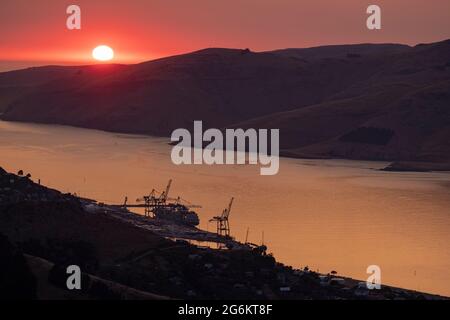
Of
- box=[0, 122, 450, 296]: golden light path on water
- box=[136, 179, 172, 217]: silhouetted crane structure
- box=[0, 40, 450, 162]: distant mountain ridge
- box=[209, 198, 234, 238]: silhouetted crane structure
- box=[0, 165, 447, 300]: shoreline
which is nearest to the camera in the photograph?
box=[0, 165, 447, 300]: shoreline

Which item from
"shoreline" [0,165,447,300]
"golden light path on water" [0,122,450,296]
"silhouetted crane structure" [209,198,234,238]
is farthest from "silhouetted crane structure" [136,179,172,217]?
"shoreline" [0,165,447,300]

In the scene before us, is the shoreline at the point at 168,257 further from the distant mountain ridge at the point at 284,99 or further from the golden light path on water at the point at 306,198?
the distant mountain ridge at the point at 284,99

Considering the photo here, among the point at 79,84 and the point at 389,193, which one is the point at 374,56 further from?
→ the point at 389,193

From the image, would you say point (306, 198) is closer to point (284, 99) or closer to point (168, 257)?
point (168, 257)

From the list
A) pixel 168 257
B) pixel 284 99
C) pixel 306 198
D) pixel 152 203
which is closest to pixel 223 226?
pixel 152 203

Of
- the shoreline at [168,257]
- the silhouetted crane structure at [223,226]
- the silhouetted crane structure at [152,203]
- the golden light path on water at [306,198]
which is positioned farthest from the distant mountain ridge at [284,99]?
the shoreline at [168,257]

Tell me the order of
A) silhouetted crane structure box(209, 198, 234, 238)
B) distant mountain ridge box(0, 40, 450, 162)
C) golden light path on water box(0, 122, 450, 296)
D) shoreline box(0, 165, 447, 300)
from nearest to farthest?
shoreline box(0, 165, 447, 300) → golden light path on water box(0, 122, 450, 296) → silhouetted crane structure box(209, 198, 234, 238) → distant mountain ridge box(0, 40, 450, 162)

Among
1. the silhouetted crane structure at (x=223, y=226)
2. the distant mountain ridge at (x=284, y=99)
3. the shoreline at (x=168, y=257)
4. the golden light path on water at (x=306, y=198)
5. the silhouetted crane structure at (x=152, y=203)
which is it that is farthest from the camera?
the distant mountain ridge at (x=284, y=99)

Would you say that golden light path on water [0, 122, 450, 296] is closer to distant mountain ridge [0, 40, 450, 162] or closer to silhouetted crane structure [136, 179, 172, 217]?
silhouetted crane structure [136, 179, 172, 217]
